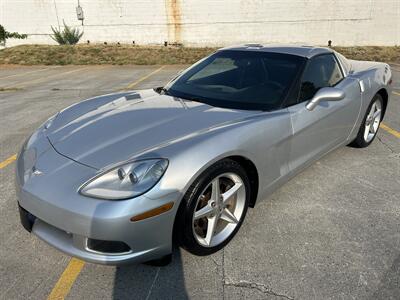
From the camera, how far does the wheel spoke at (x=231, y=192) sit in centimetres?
253

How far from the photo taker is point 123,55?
18.3 m

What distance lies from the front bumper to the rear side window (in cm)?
181

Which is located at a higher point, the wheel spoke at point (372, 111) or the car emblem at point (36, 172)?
the car emblem at point (36, 172)

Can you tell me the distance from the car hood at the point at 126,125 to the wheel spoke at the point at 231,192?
1.59ft

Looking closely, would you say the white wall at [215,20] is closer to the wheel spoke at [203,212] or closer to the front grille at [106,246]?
the wheel spoke at [203,212]

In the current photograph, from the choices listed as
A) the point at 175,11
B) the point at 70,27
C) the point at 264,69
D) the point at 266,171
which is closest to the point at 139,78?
the point at 264,69

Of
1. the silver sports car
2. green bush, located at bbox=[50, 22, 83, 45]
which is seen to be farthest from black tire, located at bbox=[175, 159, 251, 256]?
green bush, located at bbox=[50, 22, 83, 45]

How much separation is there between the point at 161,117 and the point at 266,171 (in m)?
0.94

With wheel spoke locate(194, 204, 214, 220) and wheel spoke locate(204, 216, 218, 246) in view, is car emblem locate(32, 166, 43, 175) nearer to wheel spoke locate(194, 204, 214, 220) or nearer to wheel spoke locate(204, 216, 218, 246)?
wheel spoke locate(194, 204, 214, 220)

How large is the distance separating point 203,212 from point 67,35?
73.5 ft

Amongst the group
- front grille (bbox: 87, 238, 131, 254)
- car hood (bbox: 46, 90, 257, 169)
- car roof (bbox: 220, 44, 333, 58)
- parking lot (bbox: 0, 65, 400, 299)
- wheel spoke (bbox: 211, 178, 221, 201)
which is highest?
car roof (bbox: 220, 44, 333, 58)

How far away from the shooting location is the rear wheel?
431 cm

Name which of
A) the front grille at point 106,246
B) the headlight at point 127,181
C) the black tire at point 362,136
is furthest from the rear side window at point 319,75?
the front grille at point 106,246

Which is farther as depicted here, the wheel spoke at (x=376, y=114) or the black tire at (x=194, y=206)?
the wheel spoke at (x=376, y=114)
